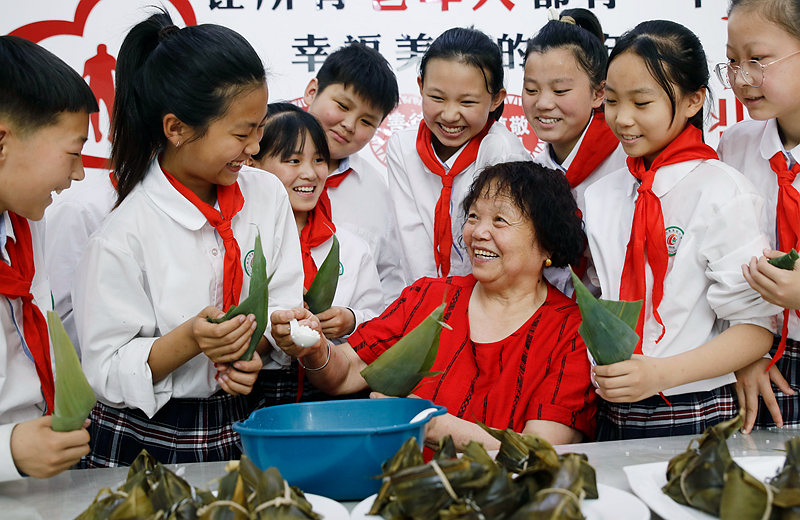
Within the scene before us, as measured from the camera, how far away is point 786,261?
5.13ft

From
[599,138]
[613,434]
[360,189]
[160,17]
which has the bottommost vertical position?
[613,434]

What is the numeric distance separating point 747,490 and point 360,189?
204 centimetres

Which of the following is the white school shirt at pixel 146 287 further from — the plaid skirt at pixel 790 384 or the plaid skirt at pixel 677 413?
the plaid skirt at pixel 790 384

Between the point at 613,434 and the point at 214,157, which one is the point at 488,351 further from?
the point at 214,157

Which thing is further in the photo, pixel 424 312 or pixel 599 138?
pixel 599 138

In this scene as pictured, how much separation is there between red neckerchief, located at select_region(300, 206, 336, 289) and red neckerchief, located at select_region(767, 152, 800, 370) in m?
1.35

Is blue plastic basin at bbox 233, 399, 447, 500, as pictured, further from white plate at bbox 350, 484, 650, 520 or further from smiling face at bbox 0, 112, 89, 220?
smiling face at bbox 0, 112, 89, 220

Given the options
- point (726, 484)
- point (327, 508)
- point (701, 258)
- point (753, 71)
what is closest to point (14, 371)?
point (327, 508)

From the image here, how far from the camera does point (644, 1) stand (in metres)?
3.26

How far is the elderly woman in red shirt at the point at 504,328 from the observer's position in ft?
6.02

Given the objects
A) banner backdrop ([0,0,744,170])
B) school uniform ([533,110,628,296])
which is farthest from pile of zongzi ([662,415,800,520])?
banner backdrop ([0,0,744,170])

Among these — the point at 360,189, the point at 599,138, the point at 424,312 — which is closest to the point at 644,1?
the point at 599,138

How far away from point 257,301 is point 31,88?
63cm

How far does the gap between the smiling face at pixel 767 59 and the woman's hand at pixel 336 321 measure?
122 cm
